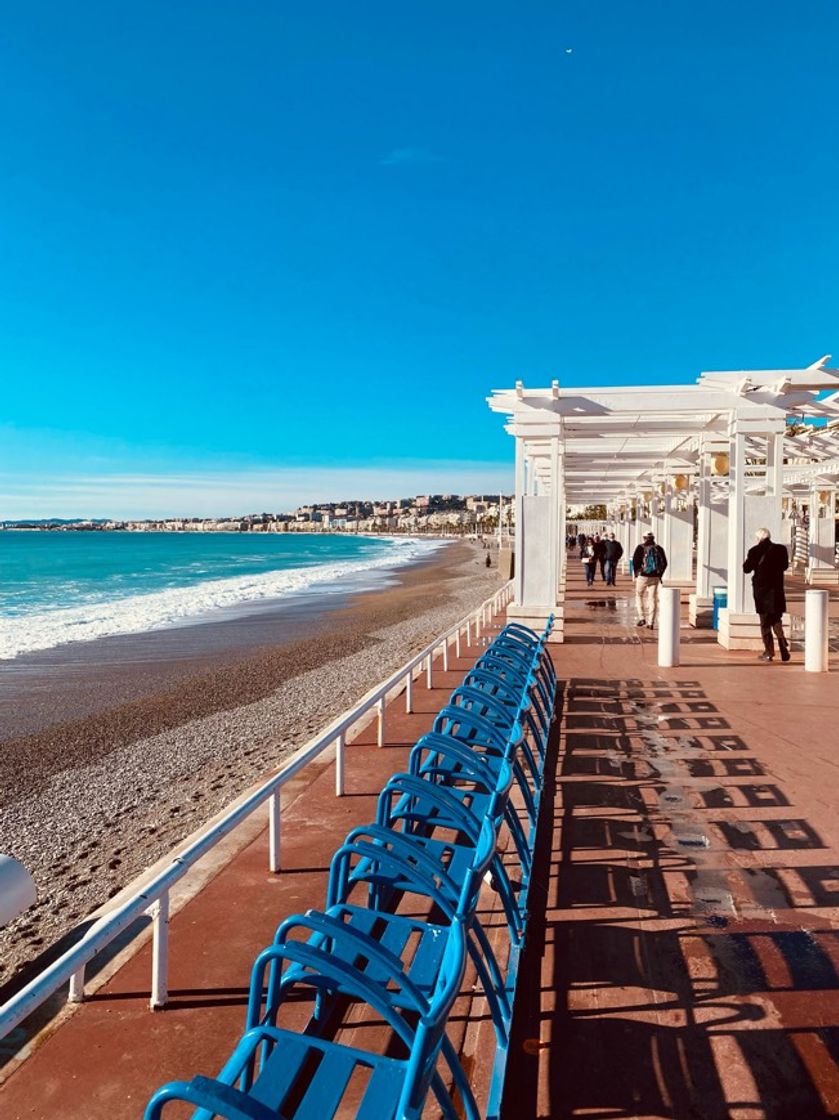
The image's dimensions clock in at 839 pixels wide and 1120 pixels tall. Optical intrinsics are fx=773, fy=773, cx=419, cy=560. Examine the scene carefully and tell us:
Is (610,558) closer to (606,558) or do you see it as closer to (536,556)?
(606,558)

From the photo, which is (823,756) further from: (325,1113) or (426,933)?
(325,1113)

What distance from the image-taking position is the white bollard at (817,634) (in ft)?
27.6

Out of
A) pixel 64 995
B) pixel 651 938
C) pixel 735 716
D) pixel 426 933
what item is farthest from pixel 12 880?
pixel 735 716

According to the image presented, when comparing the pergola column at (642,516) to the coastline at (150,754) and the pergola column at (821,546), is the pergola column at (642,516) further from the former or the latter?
the coastline at (150,754)

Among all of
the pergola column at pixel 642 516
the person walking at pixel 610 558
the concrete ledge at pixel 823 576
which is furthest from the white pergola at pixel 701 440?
the pergola column at pixel 642 516

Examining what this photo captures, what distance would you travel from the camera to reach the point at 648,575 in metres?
12.0

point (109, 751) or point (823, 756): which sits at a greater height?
point (823, 756)

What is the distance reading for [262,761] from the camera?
25.8 ft

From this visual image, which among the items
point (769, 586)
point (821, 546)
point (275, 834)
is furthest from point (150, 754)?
point (821, 546)

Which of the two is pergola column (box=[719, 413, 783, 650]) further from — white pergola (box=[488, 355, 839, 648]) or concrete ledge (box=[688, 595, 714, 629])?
concrete ledge (box=[688, 595, 714, 629])

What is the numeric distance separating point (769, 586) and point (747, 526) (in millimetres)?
1279

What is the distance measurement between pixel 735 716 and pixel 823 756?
118 centimetres

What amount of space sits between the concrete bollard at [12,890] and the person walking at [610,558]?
20.0 metres

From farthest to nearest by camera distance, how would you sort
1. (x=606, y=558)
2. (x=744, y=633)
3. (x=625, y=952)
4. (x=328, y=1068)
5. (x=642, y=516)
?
1. (x=642, y=516)
2. (x=606, y=558)
3. (x=744, y=633)
4. (x=625, y=952)
5. (x=328, y=1068)
